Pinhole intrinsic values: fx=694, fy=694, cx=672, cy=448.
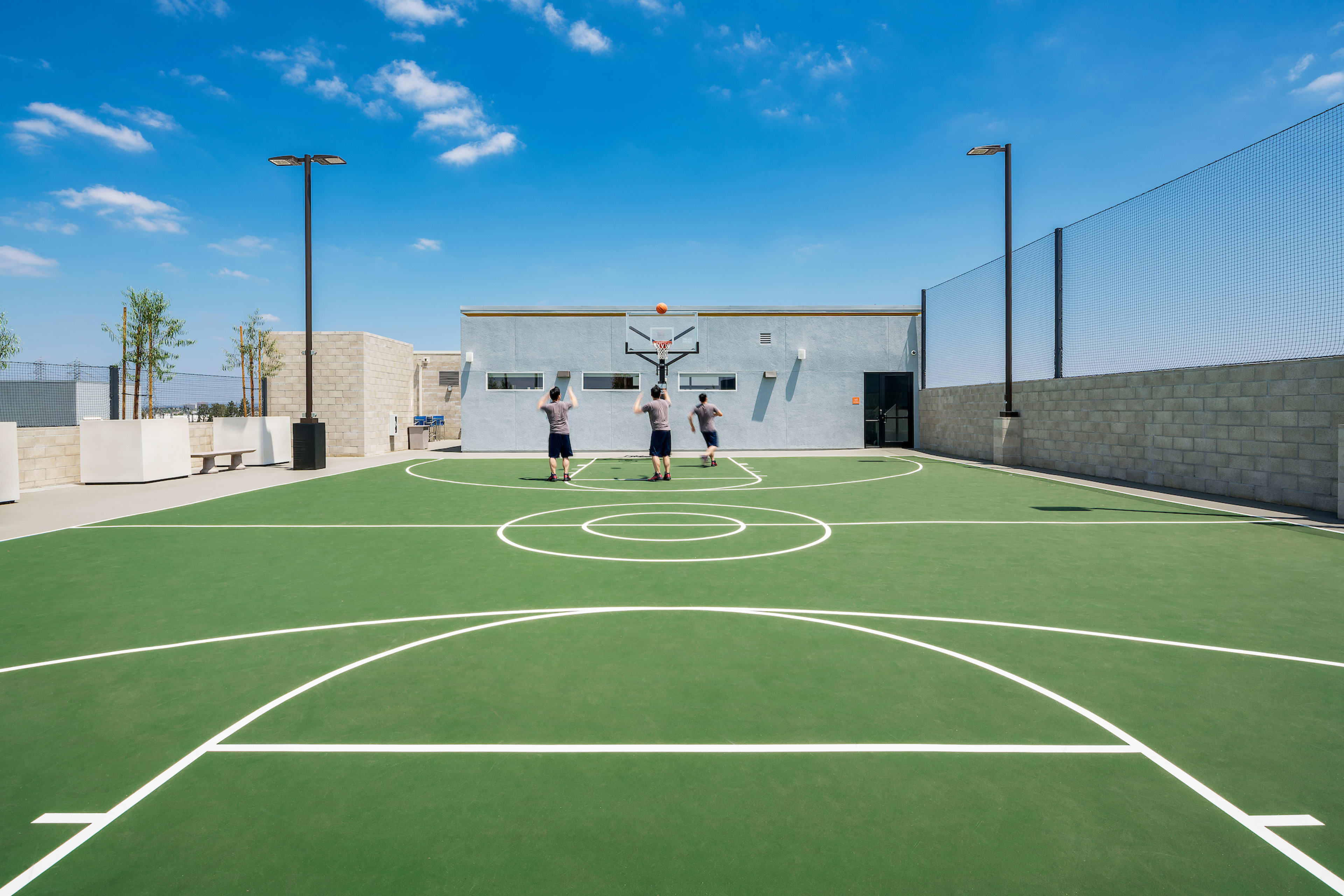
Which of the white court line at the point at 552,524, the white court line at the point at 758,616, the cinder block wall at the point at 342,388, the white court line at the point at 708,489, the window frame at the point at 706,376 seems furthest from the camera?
the window frame at the point at 706,376

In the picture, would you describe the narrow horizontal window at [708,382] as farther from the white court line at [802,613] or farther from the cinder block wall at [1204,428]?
the white court line at [802,613]

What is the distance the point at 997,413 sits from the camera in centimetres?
1692

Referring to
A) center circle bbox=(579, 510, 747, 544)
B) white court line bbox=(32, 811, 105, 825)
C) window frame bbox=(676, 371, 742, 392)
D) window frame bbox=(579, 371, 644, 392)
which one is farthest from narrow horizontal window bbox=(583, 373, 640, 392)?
white court line bbox=(32, 811, 105, 825)

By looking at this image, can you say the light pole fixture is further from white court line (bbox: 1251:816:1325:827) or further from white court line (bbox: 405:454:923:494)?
white court line (bbox: 1251:816:1325:827)

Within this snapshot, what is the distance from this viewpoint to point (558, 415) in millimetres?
13031

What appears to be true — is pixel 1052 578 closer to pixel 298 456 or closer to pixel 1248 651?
pixel 1248 651

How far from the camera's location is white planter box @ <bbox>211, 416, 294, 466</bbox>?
16312 millimetres

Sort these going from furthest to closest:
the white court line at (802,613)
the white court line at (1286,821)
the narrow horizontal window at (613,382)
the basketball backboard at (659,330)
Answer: the narrow horizontal window at (613,382), the basketball backboard at (659,330), the white court line at (802,613), the white court line at (1286,821)

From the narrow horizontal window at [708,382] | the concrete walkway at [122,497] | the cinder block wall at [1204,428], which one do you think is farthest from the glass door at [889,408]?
the concrete walkway at [122,497]

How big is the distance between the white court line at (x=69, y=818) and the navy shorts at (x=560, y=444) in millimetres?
10474

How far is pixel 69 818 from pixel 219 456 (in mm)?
15525

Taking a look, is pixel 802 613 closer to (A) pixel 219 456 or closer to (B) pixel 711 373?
(A) pixel 219 456

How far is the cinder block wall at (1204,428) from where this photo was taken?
349 inches

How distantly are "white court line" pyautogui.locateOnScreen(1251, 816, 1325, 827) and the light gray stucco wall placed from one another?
19.4 meters
